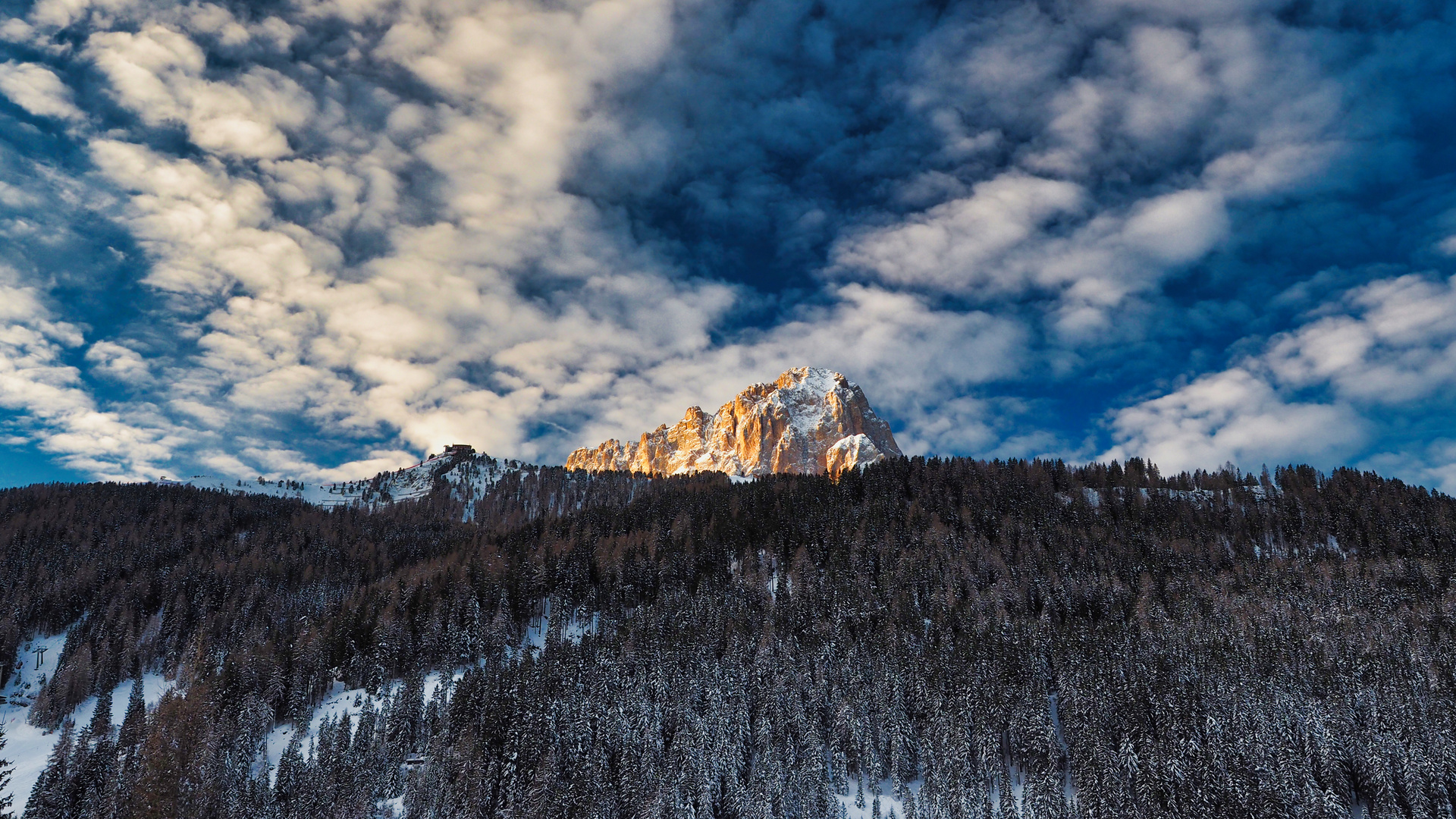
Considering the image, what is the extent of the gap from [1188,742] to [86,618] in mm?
219759

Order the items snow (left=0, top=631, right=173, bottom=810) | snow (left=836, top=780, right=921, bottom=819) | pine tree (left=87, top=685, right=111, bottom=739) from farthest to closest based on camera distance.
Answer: pine tree (left=87, top=685, right=111, bottom=739)
snow (left=0, top=631, right=173, bottom=810)
snow (left=836, top=780, right=921, bottom=819)

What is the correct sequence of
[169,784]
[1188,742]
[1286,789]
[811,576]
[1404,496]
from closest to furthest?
[169,784] < [1286,789] < [1188,742] < [811,576] < [1404,496]

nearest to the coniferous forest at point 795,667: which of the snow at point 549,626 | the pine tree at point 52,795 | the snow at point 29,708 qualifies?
the pine tree at point 52,795

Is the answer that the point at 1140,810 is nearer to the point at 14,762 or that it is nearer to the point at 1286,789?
the point at 1286,789

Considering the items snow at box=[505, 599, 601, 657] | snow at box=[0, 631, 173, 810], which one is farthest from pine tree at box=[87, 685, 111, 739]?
snow at box=[505, 599, 601, 657]

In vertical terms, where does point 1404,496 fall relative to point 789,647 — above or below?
above

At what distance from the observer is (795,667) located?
359 ft

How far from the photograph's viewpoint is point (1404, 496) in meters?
190

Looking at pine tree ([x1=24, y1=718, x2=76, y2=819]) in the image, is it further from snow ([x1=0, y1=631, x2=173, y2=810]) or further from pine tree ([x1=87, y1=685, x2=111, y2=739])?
pine tree ([x1=87, y1=685, x2=111, y2=739])

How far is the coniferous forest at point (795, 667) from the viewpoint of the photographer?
81.6m

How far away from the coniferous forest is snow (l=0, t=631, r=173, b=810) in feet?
11.0

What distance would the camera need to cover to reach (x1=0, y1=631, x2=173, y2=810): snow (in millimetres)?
106125

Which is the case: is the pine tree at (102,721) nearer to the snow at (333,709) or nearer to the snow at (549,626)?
the snow at (333,709)

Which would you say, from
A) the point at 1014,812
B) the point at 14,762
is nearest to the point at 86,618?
the point at 14,762
